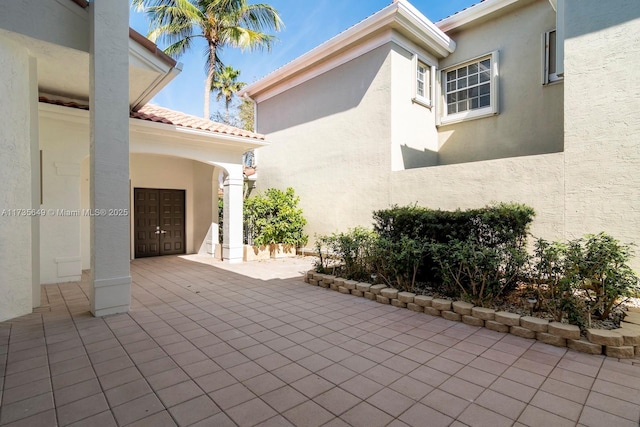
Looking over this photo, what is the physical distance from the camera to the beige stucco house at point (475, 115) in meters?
5.68

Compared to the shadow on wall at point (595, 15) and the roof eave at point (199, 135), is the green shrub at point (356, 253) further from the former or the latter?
the shadow on wall at point (595, 15)

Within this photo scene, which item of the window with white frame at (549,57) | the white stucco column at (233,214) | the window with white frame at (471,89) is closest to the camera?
the window with white frame at (549,57)

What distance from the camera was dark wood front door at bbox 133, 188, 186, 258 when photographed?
1063 cm

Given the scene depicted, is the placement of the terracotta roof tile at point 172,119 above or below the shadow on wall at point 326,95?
below

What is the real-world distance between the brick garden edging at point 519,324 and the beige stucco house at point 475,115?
9.31 ft

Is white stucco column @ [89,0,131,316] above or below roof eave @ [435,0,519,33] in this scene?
below

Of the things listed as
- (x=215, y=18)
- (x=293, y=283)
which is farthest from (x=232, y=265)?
(x=215, y=18)

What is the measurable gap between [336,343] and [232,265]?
604 centimetres

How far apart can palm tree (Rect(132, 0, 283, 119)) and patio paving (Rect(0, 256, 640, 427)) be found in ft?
46.3

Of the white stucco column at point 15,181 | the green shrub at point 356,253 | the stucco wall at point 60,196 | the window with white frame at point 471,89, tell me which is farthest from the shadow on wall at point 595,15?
the stucco wall at point 60,196

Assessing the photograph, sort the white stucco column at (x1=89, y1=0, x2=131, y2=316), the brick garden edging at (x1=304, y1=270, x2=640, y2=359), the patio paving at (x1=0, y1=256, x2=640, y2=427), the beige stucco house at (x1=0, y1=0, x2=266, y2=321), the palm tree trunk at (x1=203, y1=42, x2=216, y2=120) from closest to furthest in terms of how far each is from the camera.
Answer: the patio paving at (x1=0, y1=256, x2=640, y2=427) < the brick garden edging at (x1=304, y1=270, x2=640, y2=359) < the beige stucco house at (x1=0, y1=0, x2=266, y2=321) < the white stucco column at (x1=89, y1=0, x2=131, y2=316) < the palm tree trunk at (x1=203, y1=42, x2=216, y2=120)

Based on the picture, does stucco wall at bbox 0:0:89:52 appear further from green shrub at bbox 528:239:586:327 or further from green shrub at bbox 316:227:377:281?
green shrub at bbox 528:239:586:327

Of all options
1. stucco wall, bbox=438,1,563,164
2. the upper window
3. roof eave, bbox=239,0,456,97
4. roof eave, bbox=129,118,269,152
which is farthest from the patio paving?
roof eave, bbox=239,0,456,97

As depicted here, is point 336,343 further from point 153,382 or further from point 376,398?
point 153,382
